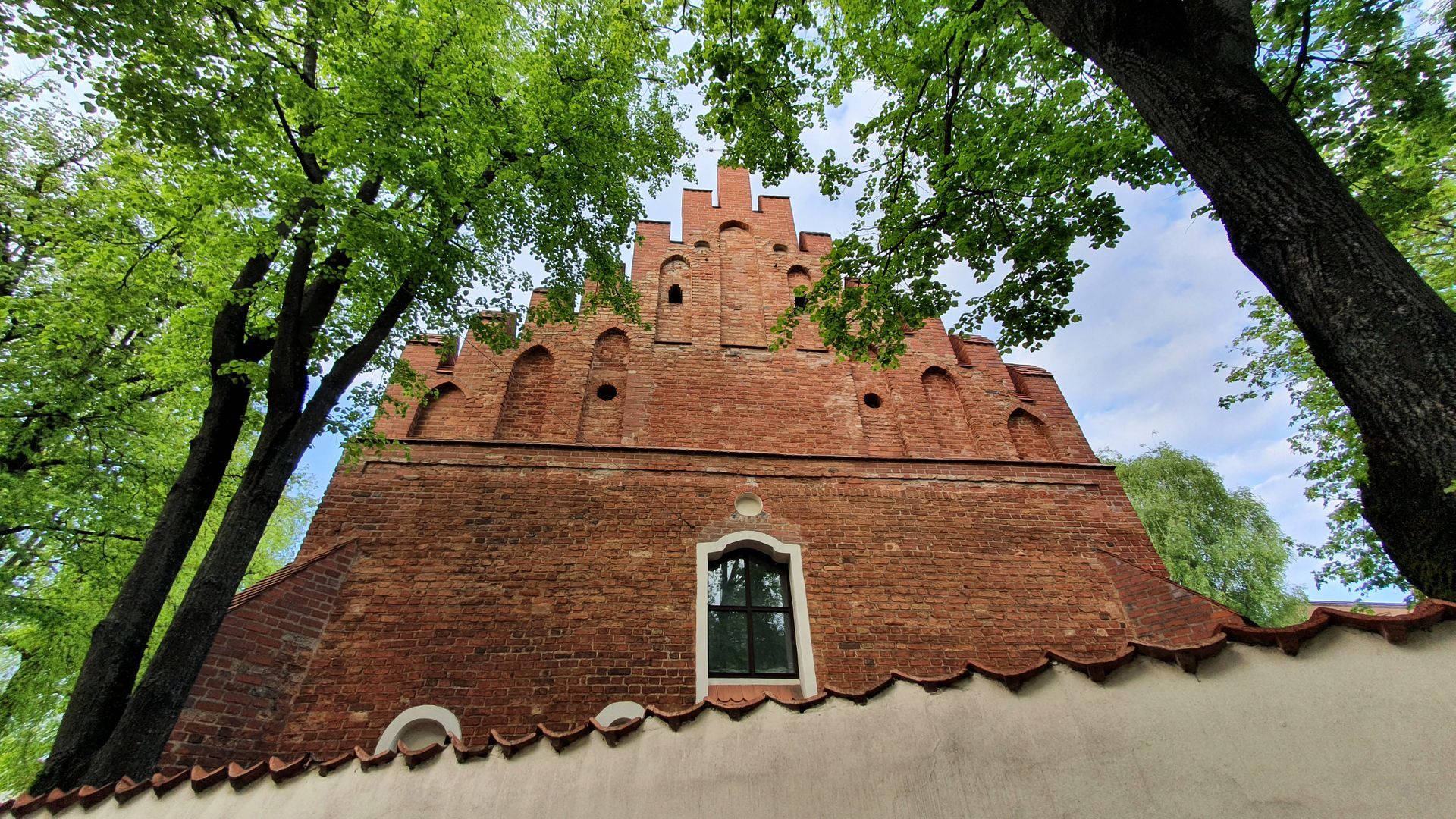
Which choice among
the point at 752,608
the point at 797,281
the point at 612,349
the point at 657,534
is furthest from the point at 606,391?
the point at 797,281

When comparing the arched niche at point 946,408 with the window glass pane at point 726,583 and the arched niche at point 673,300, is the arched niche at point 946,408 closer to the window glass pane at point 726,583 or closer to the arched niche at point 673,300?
the window glass pane at point 726,583

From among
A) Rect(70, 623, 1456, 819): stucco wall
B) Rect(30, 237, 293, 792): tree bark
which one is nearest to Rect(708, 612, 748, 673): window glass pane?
Rect(70, 623, 1456, 819): stucco wall

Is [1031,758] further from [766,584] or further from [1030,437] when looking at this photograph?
[1030,437]

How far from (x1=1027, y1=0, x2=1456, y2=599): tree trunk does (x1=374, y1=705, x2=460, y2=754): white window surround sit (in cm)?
651

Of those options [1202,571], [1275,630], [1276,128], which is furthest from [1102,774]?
[1202,571]

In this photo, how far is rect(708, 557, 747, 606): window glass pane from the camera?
677cm

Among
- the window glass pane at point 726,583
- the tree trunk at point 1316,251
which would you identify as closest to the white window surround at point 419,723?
the window glass pane at point 726,583

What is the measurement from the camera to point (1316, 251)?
2793 millimetres

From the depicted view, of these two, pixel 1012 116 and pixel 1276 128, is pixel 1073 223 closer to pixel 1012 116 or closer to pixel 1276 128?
pixel 1012 116

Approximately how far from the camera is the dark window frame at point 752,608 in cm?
622

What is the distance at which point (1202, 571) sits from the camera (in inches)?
544

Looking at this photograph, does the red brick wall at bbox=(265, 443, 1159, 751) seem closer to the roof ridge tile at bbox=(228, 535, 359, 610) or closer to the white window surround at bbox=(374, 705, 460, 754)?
the white window surround at bbox=(374, 705, 460, 754)

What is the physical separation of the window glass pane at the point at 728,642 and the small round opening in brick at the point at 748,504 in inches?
46.4

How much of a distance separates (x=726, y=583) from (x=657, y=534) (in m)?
0.99
